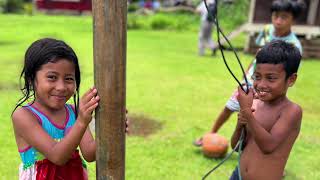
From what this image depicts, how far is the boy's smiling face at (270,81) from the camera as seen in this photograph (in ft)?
7.04

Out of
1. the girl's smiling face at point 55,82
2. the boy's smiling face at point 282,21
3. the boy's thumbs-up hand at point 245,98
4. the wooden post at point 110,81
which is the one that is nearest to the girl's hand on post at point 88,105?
the wooden post at point 110,81

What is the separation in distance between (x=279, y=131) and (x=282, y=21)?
1759mm

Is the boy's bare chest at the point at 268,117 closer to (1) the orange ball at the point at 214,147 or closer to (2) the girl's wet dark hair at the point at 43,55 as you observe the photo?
(2) the girl's wet dark hair at the point at 43,55

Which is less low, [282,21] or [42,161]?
[282,21]

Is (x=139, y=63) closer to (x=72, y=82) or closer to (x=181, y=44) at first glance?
(x=181, y=44)

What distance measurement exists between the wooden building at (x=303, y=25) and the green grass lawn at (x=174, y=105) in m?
0.84

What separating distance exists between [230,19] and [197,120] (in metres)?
12.0

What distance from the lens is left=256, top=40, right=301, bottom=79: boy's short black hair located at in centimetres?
214

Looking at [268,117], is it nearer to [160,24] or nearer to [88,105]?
[88,105]

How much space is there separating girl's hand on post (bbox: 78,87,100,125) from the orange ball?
2265 mm

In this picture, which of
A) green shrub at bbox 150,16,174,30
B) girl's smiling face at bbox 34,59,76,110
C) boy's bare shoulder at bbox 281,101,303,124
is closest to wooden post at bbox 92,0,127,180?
girl's smiling face at bbox 34,59,76,110

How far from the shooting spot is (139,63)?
28.5ft

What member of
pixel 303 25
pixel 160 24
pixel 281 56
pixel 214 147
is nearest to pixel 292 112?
pixel 281 56

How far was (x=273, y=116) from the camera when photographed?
87.6 inches
